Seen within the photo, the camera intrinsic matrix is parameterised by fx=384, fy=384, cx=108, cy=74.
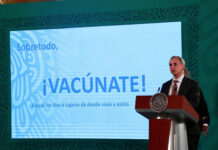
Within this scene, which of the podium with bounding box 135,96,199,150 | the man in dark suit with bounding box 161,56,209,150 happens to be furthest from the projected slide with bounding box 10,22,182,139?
the podium with bounding box 135,96,199,150

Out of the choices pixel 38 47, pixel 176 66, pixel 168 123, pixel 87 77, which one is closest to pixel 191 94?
pixel 176 66

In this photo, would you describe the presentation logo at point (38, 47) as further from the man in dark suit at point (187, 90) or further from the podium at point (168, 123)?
the podium at point (168, 123)

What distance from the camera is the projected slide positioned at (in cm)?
524

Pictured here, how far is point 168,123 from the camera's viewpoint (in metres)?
2.41

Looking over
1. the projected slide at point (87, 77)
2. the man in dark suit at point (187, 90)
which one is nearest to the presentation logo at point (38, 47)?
the projected slide at point (87, 77)

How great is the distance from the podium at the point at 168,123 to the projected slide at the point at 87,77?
2.69 meters

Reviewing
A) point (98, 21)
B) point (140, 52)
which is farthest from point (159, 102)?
point (98, 21)

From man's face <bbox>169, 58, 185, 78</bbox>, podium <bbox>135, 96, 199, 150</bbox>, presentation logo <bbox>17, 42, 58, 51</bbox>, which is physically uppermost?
presentation logo <bbox>17, 42, 58, 51</bbox>

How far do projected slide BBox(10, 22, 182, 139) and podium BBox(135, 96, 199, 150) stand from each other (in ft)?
8.84

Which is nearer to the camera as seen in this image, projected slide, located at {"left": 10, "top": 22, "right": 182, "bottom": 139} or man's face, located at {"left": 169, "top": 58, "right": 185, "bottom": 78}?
man's face, located at {"left": 169, "top": 58, "right": 185, "bottom": 78}

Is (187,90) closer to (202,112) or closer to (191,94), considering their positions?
(191,94)

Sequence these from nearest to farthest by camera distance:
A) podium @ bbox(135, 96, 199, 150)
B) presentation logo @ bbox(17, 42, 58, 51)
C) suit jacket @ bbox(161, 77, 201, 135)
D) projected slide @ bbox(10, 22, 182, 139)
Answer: podium @ bbox(135, 96, 199, 150) → suit jacket @ bbox(161, 77, 201, 135) → projected slide @ bbox(10, 22, 182, 139) → presentation logo @ bbox(17, 42, 58, 51)

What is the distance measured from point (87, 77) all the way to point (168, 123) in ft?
10.2

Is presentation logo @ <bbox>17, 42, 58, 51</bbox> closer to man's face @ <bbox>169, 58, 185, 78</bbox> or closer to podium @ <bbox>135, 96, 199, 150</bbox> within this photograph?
man's face @ <bbox>169, 58, 185, 78</bbox>
